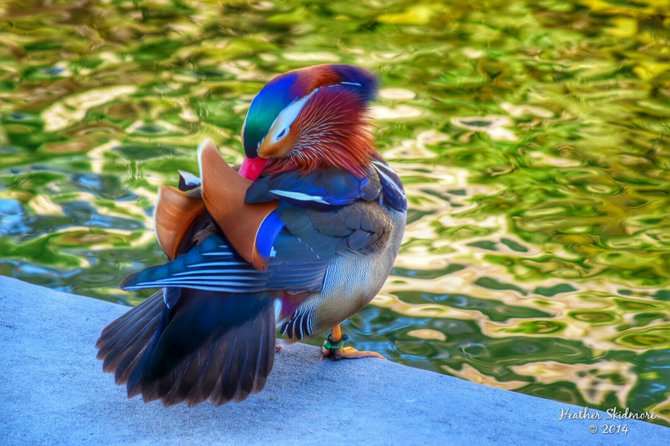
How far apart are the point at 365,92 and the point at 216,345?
0.86 meters

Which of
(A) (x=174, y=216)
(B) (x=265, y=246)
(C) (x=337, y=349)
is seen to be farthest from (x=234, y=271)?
(C) (x=337, y=349)

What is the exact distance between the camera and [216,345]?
2215 mm

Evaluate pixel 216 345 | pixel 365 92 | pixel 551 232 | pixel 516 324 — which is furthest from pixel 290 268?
pixel 551 232

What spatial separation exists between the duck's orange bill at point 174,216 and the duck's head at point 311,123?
22 centimetres

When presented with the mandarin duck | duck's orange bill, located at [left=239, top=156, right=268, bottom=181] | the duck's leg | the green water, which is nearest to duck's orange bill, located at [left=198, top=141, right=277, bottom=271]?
the mandarin duck

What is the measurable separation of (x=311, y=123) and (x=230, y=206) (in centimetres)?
41

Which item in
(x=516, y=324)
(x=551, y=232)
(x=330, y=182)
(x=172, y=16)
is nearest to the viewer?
(x=330, y=182)

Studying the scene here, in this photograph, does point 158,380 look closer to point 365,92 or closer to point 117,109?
point 365,92

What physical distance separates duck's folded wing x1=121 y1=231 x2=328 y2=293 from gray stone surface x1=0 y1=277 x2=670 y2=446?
37 cm

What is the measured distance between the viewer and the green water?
3369 millimetres

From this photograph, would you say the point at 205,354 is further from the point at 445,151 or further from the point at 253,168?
the point at 445,151

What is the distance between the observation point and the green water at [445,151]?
337cm

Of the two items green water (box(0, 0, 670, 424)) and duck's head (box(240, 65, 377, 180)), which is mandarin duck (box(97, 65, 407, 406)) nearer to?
duck's head (box(240, 65, 377, 180))

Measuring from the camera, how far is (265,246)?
7.54 ft
